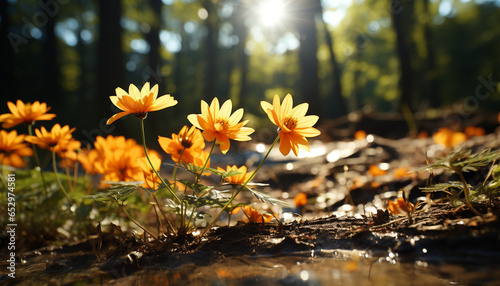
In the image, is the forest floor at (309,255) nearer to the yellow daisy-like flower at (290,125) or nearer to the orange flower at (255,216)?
the orange flower at (255,216)

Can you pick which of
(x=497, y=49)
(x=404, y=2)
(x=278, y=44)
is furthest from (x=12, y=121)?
(x=497, y=49)

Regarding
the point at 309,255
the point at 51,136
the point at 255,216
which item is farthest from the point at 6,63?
the point at 309,255

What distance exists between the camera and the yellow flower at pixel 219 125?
1.23 metres

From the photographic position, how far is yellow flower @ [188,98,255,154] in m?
1.23

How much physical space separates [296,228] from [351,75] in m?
36.0

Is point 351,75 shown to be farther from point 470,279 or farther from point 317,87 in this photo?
point 470,279

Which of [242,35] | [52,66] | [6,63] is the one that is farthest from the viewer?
[242,35]

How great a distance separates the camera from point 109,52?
746cm

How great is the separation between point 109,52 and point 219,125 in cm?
719

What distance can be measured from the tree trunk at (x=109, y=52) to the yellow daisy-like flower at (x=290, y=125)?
680cm

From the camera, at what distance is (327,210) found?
8.76 ft

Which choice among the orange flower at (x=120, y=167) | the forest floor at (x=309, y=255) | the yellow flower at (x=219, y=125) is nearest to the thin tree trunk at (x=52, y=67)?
the orange flower at (x=120, y=167)

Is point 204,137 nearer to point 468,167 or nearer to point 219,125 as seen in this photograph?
point 219,125

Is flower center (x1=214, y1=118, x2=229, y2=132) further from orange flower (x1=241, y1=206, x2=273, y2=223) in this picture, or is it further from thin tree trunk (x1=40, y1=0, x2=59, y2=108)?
thin tree trunk (x1=40, y1=0, x2=59, y2=108)
